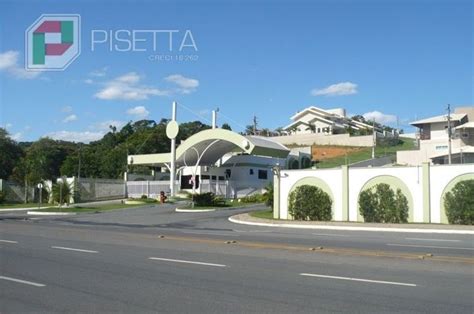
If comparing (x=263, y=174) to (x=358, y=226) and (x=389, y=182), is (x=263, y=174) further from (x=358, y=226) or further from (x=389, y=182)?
(x=358, y=226)

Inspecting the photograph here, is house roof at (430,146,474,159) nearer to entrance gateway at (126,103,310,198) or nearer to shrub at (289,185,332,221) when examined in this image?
entrance gateway at (126,103,310,198)

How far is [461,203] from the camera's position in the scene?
2750 cm

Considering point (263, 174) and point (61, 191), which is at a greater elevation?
point (263, 174)

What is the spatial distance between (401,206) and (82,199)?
3812 cm

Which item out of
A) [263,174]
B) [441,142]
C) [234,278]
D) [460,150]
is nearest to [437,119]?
[441,142]

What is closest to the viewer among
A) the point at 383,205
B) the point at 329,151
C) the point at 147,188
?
the point at 383,205

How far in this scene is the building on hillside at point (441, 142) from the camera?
6944 centimetres

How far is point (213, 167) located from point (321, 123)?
3203 inches

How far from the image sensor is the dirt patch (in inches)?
4149

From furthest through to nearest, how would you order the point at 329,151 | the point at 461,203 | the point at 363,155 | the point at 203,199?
the point at 329,151 < the point at 363,155 < the point at 203,199 < the point at 461,203

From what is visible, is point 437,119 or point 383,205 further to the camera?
point 437,119

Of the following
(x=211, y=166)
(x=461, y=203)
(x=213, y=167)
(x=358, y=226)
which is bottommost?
(x=358, y=226)

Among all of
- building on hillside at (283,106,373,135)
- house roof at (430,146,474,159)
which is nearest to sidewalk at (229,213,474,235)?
house roof at (430,146,474,159)

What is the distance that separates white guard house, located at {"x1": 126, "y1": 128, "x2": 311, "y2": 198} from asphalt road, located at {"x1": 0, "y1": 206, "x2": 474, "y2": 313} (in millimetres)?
42647
